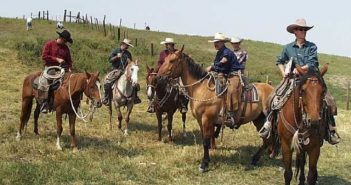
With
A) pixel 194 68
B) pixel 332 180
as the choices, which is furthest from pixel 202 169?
pixel 332 180

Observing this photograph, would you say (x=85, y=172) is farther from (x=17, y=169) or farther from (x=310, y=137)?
(x=310, y=137)

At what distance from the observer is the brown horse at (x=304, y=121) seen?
20.6 feet

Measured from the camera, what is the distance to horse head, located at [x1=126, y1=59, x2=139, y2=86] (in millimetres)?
12930

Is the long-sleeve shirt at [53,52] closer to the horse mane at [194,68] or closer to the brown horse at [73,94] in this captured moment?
the brown horse at [73,94]

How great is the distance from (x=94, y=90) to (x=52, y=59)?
1710mm

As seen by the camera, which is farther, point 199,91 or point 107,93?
point 107,93

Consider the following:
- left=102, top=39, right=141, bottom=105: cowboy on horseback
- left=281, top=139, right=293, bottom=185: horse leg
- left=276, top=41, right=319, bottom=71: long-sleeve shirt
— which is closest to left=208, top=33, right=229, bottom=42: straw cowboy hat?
left=276, top=41, right=319, bottom=71: long-sleeve shirt

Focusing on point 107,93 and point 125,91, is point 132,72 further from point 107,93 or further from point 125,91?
point 107,93

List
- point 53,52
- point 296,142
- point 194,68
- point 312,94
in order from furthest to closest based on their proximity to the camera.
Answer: point 53,52 → point 194,68 → point 296,142 → point 312,94

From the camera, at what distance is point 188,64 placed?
996 cm

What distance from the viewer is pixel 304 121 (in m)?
6.78

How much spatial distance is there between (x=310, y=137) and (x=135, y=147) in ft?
17.5

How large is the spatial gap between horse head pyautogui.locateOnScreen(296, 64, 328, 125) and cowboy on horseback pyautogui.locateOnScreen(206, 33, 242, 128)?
337 cm

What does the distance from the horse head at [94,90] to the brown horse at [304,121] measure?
430 cm
